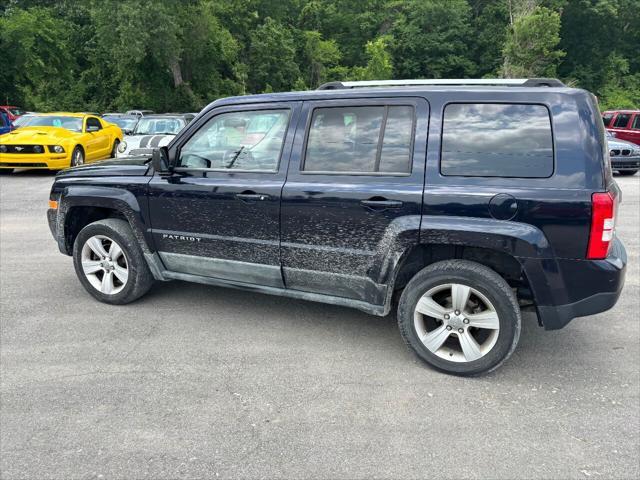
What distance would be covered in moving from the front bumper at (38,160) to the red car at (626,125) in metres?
15.8

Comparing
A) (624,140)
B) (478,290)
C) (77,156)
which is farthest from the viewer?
(624,140)

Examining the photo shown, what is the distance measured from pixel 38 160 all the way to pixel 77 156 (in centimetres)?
93

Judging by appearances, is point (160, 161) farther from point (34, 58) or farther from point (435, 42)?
point (435, 42)

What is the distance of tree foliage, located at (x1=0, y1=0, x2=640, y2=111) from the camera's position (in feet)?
103

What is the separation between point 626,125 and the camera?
16.7 m

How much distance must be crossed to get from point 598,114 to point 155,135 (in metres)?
12.2

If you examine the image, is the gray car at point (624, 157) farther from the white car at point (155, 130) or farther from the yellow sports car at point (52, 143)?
the yellow sports car at point (52, 143)

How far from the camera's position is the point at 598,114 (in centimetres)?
327

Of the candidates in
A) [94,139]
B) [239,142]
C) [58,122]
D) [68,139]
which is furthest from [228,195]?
[58,122]


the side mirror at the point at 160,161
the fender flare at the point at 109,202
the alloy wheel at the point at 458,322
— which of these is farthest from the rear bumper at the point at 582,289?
the fender flare at the point at 109,202

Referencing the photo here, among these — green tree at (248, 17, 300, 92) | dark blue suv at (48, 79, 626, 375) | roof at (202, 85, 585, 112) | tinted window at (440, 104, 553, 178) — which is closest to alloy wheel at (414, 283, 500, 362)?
dark blue suv at (48, 79, 626, 375)

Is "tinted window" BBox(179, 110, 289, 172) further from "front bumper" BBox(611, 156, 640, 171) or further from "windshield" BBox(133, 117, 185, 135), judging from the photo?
"front bumper" BBox(611, 156, 640, 171)

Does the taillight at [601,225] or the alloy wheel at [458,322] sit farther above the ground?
the taillight at [601,225]

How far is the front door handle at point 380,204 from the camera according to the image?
11.5ft
